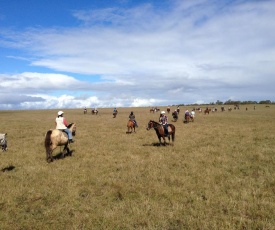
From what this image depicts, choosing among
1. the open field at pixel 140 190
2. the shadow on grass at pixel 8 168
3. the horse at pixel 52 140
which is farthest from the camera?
the horse at pixel 52 140

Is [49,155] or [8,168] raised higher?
[49,155]

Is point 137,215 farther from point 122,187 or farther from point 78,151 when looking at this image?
point 78,151

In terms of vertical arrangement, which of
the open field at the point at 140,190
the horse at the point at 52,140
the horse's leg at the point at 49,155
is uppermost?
the horse at the point at 52,140

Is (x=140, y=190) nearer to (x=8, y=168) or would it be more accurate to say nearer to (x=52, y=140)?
(x=52, y=140)

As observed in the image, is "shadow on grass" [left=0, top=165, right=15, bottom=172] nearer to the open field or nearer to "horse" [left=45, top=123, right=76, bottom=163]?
the open field

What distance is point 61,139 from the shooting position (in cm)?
1406

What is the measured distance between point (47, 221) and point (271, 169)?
922 cm

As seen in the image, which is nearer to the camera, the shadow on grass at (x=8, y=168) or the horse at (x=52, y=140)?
the shadow on grass at (x=8, y=168)

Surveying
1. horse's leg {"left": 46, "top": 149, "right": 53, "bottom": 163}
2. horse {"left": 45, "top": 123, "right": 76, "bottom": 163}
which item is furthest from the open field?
horse {"left": 45, "top": 123, "right": 76, "bottom": 163}

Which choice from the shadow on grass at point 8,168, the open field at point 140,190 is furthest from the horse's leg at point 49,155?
the shadow on grass at point 8,168

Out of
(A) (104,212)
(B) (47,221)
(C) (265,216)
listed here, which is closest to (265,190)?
(C) (265,216)

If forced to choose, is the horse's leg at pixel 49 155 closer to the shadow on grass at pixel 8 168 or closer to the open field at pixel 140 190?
the open field at pixel 140 190

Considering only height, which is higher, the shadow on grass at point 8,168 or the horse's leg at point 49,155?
the horse's leg at point 49,155

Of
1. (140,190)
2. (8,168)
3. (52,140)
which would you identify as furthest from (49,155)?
(140,190)
